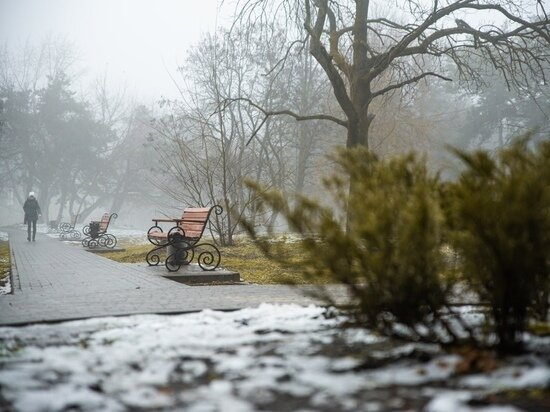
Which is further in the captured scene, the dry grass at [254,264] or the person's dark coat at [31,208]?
the person's dark coat at [31,208]

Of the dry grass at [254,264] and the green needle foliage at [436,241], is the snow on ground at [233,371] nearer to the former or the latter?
the green needle foliage at [436,241]

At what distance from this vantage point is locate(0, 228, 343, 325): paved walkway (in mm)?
4852

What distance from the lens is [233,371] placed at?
2.98m

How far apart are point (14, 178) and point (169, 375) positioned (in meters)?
50.0

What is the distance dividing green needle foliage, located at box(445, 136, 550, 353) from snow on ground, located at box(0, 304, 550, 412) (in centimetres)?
35

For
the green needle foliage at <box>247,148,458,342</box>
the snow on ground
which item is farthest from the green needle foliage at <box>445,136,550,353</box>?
the snow on ground

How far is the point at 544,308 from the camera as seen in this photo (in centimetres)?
359

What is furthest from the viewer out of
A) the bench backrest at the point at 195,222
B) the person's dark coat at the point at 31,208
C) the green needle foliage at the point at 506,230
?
the person's dark coat at the point at 31,208

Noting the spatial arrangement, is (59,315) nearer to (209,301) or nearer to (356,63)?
(209,301)

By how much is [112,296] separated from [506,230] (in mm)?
4549

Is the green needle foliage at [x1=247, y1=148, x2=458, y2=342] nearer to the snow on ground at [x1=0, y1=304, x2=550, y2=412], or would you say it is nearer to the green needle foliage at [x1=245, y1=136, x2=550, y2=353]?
the green needle foliage at [x1=245, y1=136, x2=550, y2=353]

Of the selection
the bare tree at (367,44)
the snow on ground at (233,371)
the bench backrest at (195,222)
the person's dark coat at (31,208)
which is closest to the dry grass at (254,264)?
the bench backrest at (195,222)

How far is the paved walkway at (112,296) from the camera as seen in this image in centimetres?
485

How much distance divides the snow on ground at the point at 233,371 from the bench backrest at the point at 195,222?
545 centimetres
